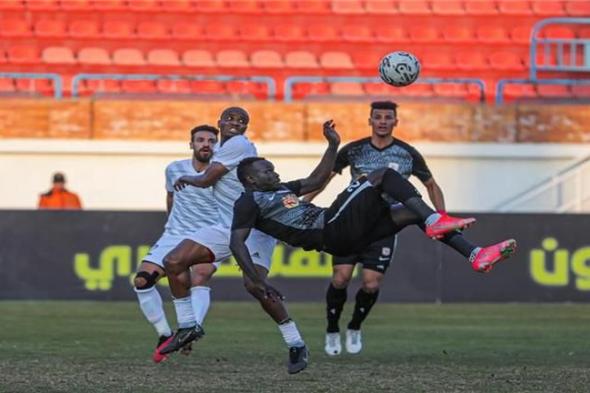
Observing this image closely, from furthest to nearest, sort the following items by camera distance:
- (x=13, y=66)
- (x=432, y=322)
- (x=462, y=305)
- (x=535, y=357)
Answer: (x=13, y=66), (x=462, y=305), (x=432, y=322), (x=535, y=357)

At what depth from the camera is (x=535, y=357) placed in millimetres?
12055

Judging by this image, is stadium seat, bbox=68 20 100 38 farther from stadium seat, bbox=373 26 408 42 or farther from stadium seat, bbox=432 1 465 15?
stadium seat, bbox=432 1 465 15

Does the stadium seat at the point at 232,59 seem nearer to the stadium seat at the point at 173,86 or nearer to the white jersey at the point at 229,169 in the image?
the stadium seat at the point at 173,86

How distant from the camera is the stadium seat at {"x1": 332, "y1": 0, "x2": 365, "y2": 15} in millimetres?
27125

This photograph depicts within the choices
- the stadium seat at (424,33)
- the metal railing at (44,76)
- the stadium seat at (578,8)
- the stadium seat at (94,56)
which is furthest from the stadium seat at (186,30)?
the stadium seat at (578,8)

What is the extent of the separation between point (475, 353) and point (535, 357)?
1.99 ft

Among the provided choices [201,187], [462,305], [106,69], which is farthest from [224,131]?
[106,69]

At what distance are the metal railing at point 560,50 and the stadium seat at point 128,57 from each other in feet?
22.9

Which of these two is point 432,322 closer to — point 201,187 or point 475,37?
point 201,187

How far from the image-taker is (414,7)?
89.6ft

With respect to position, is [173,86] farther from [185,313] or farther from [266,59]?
[185,313]

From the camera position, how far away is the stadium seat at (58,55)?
26.2 m

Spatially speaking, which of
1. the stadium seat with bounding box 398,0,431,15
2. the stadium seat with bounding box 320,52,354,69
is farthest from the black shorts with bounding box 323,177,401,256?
the stadium seat with bounding box 398,0,431,15

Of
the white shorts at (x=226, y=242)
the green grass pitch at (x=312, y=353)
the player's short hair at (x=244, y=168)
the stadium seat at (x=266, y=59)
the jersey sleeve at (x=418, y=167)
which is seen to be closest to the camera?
the green grass pitch at (x=312, y=353)
